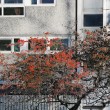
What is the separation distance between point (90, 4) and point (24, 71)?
5.46 metres

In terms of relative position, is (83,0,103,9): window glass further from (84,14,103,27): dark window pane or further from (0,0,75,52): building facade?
(0,0,75,52): building facade

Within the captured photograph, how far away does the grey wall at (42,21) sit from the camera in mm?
21359

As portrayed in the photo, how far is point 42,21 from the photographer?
21.5m

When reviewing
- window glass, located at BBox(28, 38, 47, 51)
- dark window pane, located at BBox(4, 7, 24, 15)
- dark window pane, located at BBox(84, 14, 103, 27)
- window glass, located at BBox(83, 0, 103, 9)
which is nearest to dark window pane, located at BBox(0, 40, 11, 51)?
dark window pane, located at BBox(4, 7, 24, 15)

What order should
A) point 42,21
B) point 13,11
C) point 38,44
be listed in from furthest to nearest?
point 13,11, point 42,21, point 38,44

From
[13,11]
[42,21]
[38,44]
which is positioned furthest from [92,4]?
[38,44]

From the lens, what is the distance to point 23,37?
21516 mm

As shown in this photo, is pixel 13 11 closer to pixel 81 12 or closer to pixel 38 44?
pixel 81 12

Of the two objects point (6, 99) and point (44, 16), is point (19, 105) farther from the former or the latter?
point (44, 16)

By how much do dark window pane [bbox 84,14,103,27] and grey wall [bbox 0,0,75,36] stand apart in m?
0.59

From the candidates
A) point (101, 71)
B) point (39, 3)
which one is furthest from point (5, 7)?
point (101, 71)

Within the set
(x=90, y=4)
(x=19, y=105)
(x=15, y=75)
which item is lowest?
(x=19, y=105)

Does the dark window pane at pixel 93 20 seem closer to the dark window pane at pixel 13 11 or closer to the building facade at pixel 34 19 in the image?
the building facade at pixel 34 19

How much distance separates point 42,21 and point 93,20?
214 centimetres
